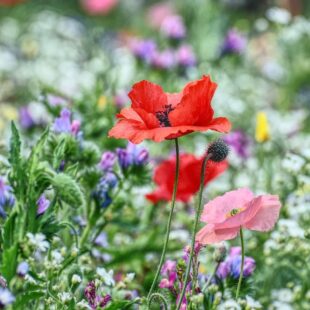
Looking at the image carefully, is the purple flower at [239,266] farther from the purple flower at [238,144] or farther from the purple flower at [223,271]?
the purple flower at [238,144]

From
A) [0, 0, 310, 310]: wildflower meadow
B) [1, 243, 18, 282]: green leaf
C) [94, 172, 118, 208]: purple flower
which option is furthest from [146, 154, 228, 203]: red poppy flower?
[1, 243, 18, 282]: green leaf

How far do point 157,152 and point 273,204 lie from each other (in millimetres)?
1603

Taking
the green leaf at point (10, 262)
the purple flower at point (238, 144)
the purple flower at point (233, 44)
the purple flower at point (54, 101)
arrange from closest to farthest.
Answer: the green leaf at point (10, 262)
the purple flower at point (54, 101)
the purple flower at point (238, 144)
the purple flower at point (233, 44)

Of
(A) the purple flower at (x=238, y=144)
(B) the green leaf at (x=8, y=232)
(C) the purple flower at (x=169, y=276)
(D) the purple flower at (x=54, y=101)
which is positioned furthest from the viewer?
(A) the purple flower at (x=238, y=144)

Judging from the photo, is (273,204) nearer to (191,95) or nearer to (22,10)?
(191,95)

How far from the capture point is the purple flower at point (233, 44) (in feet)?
10.7

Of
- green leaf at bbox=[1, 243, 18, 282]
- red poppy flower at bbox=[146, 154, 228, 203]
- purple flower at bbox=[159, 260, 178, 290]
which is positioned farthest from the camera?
red poppy flower at bbox=[146, 154, 228, 203]

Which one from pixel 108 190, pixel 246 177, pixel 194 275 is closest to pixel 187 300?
pixel 194 275

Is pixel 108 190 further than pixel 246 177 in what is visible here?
No

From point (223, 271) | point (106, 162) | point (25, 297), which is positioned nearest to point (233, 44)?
point (106, 162)

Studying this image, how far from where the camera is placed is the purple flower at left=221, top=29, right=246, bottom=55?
10.7ft

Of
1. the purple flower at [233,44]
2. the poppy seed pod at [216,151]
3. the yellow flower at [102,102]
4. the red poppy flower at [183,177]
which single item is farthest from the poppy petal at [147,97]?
the purple flower at [233,44]

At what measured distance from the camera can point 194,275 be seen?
139 centimetres

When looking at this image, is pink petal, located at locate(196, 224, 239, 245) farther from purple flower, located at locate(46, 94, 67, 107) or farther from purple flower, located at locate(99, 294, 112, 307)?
purple flower, located at locate(46, 94, 67, 107)
